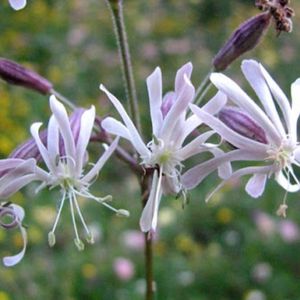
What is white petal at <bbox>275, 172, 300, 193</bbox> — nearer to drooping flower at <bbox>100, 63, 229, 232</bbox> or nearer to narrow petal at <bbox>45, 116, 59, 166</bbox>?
drooping flower at <bbox>100, 63, 229, 232</bbox>

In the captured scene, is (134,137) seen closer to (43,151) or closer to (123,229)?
(43,151)

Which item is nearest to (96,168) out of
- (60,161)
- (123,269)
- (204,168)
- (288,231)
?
(60,161)

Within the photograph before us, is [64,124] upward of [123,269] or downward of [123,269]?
upward

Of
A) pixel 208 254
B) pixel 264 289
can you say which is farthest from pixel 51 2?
pixel 264 289

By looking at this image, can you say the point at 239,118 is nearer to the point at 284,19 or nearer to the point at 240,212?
the point at 284,19

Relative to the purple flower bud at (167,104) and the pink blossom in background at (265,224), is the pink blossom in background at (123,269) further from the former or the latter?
the purple flower bud at (167,104)

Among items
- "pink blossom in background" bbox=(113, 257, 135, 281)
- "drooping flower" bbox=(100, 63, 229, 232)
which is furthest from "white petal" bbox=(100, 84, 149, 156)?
"pink blossom in background" bbox=(113, 257, 135, 281)

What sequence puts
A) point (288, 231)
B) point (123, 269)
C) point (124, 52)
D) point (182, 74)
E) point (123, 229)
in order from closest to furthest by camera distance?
point (182, 74) < point (124, 52) < point (123, 269) < point (288, 231) < point (123, 229)
